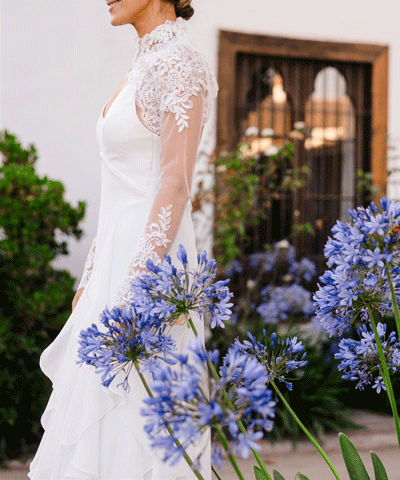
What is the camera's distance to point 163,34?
177 centimetres

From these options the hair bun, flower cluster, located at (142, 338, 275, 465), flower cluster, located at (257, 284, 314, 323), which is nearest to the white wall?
flower cluster, located at (257, 284, 314, 323)

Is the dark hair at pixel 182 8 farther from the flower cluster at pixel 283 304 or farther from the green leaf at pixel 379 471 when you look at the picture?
the flower cluster at pixel 283 304

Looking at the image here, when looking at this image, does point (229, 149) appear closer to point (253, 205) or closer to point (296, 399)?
point (253, 205)

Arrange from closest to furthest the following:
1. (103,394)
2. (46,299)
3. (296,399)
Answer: (103,394) < (46,299) < (296,399)

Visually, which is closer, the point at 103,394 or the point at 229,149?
Result: the point at 103,394

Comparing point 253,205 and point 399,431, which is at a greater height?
point 253,205

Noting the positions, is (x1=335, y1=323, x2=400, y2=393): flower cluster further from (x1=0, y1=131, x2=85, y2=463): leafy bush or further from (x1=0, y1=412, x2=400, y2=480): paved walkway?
(x1=0, y1=131, x2=85, y2=463): leafy bush

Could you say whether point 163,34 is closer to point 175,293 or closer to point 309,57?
point 175,293

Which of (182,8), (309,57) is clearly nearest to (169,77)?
(182,8)

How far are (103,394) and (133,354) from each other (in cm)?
80

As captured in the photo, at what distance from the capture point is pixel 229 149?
202 inches

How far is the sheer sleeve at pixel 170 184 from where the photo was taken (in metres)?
1.56

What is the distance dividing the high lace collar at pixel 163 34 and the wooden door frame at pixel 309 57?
3.04 m

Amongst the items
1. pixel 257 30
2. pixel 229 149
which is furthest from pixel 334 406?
pixel 257 30
